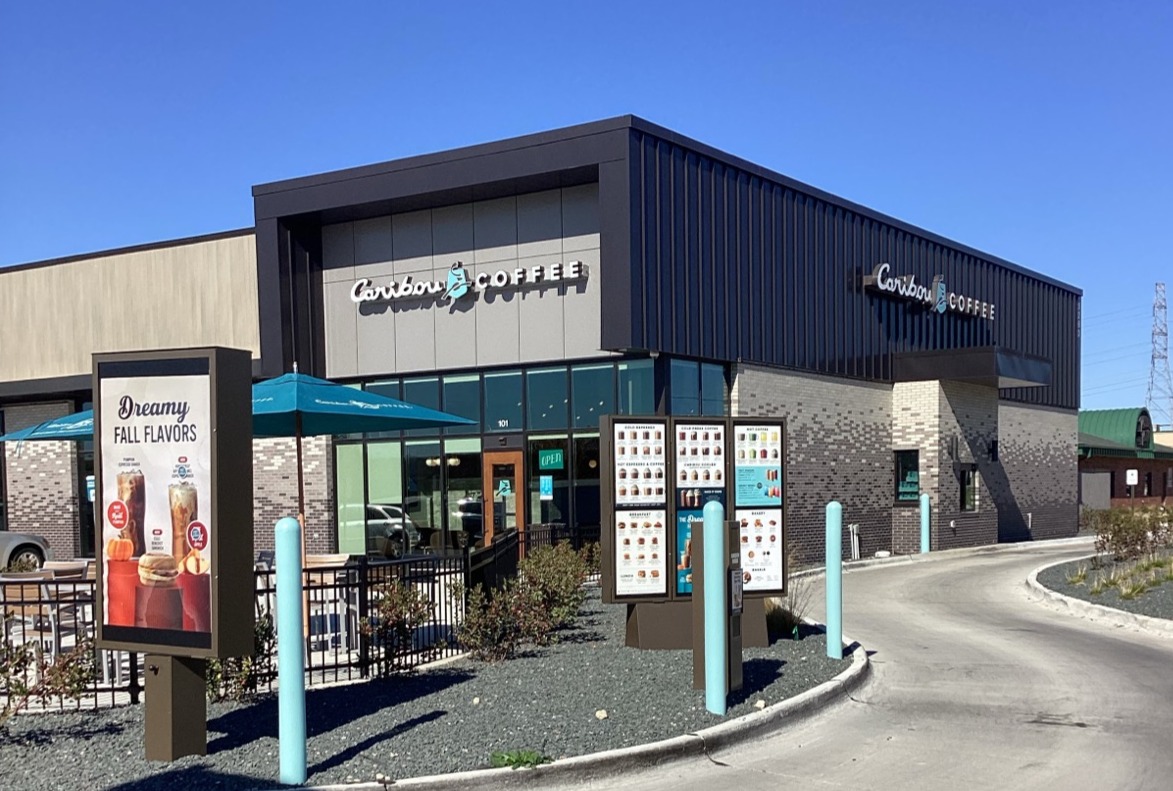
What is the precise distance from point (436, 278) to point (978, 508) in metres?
15.8

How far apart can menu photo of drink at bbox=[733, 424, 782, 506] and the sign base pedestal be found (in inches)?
234

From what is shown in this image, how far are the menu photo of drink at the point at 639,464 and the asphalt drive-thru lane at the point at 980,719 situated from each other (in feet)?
9.21

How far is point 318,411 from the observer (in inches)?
435

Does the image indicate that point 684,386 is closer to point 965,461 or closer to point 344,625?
point 965,461

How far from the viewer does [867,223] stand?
86.4ft

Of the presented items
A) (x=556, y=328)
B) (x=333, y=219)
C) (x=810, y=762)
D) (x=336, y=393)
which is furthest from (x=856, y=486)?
(x=810, y=762)

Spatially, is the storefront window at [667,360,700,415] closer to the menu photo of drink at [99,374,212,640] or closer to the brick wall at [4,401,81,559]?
the menu photo of drink at [99,374,212,640]

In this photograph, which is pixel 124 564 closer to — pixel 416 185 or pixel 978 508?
pixel 416 185

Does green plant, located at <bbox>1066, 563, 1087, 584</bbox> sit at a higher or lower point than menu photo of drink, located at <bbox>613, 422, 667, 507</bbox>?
lower

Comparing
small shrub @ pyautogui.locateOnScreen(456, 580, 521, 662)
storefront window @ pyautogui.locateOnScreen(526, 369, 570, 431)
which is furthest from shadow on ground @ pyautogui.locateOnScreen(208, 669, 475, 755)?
storefront window @ pyautogui.locateOnScreen(526, 369, 570, 431)

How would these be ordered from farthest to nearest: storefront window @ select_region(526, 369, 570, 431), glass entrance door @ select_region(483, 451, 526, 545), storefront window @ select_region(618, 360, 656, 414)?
glass entrance door @ select_region(483, 451, 526, 545)
storefront window @ select_region(526, 369, 570, 431)
storefront window @ select_region(618, 360, 656, 414)

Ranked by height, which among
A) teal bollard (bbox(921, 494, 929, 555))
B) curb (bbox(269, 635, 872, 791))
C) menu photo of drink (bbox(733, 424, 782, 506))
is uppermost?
menu photo of drink (bbox(733, 424, 782, 506))

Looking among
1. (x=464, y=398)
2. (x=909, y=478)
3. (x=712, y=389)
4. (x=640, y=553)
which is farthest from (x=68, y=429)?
(x=909, y=478)

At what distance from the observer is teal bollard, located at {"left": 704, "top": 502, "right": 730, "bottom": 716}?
28.2 ft
